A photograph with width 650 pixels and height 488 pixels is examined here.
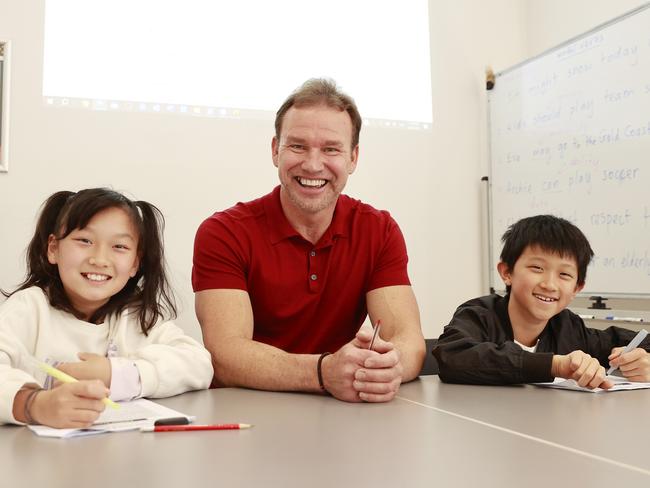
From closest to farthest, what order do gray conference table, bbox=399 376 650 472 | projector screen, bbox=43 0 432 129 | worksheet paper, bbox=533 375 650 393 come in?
gray conference table, bbox=399 376 650 472
worksheet paper, bbox=533 375 650 393
projector screen, bbox=43 0 432 129

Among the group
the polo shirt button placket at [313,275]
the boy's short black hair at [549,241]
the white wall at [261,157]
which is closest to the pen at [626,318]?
the white wall at [261,157]

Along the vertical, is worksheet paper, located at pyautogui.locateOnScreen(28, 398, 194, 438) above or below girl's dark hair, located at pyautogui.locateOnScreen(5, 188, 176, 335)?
below

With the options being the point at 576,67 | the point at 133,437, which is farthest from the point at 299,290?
the point at 576,67

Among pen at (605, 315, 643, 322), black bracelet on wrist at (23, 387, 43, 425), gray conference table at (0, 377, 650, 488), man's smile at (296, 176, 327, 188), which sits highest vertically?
man's smile at (296, 176, 327, 188)

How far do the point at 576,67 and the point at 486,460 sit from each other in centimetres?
264

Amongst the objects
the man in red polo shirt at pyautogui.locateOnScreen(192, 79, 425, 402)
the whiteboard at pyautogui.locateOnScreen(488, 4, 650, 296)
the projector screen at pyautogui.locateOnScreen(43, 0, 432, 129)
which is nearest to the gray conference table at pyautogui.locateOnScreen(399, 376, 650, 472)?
the man in red polo shirt at pyautogui.locateOnScreen(192, 79, 425, 402)

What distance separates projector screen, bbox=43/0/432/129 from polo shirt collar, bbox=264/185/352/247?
4.16 feet

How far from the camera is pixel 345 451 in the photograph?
826 millimetres

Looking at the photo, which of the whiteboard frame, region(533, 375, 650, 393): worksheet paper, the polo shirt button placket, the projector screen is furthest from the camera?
the projector screen

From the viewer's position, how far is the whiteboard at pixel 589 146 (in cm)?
270

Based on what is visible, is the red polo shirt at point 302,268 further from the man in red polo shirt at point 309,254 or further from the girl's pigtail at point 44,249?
the girl's pigtail at point 44,249

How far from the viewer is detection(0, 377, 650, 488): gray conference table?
2.35 feet

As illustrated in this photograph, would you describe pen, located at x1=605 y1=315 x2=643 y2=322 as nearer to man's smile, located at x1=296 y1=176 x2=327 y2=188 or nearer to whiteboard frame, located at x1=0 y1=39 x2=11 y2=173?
man's smile, located at x1=296 y1=176 x2=327 y2=188

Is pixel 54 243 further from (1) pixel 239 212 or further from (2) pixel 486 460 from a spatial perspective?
(2) pixel 486 460
